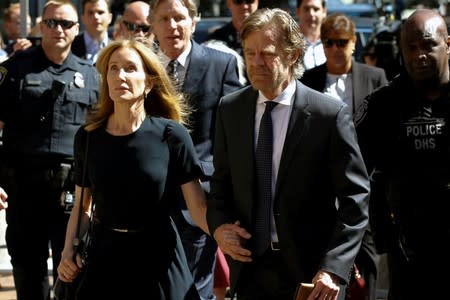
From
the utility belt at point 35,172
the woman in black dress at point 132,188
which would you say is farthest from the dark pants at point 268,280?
the utility belt at point 35,172

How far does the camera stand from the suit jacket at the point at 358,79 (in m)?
7.39

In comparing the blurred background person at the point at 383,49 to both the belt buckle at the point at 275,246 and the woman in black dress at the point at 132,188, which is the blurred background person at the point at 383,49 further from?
the belt buckle at the point at 275,246

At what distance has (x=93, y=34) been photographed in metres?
8.84

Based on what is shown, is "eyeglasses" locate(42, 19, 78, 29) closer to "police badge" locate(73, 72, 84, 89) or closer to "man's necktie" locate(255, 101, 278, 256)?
"police badge" locate(73, 72, 84, 89)

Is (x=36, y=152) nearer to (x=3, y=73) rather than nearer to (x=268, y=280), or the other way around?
(x=3, y=73)

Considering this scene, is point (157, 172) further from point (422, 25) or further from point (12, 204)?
point (12, 204)

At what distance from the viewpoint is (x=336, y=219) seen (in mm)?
4629

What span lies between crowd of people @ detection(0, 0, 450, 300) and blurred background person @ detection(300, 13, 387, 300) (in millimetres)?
51

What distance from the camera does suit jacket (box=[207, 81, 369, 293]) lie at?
4531 mm

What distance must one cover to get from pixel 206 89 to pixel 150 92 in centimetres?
115

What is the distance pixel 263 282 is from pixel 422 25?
169 centimetres

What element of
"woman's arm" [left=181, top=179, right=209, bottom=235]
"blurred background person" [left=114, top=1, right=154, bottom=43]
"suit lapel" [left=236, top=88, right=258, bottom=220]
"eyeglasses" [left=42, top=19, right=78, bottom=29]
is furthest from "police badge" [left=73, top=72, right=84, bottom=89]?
"suit lapel" [left=236, top=88, right=258, bottom=220]

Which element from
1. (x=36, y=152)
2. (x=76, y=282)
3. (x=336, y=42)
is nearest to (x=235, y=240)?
(x=76, y=282)

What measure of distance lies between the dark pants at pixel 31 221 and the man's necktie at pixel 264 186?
2764mm
